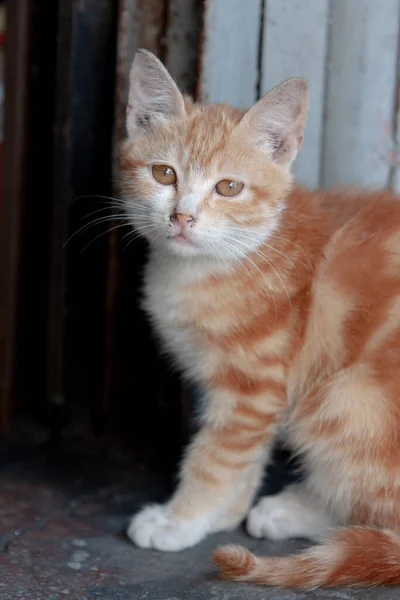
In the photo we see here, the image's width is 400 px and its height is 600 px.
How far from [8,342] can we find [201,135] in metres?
1.09

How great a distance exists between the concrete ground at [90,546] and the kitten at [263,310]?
8 cm

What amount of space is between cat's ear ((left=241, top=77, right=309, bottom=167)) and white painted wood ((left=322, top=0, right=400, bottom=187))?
14.6 inches

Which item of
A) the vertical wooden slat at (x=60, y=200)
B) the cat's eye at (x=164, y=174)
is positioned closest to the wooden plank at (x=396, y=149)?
the cat's eye at (x=164, y=174)

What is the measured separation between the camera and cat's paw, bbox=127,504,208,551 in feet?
5.16

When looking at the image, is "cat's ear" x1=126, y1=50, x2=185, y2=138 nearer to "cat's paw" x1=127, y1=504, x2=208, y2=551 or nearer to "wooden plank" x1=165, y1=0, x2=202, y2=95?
"wooden plank" x1=165, y1=0, x2=202, y2=95

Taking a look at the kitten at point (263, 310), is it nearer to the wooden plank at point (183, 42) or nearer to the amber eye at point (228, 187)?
the amber eye at point (228, 187)

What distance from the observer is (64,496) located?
6.01 feet

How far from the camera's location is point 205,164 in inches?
61.3

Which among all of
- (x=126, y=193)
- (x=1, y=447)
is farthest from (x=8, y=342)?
(x=126, y=193)

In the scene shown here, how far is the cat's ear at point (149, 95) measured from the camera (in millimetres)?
1610

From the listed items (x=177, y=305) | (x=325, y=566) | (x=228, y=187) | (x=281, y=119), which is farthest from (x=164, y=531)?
(x=281, y=119)

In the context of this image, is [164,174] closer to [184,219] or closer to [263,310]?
[184,219]

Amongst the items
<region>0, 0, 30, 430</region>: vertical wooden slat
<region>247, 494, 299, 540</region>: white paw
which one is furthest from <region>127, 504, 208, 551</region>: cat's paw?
<region>0, 0, 30, 430</region>: vertical wooden slat

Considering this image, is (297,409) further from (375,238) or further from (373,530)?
(375,238)
